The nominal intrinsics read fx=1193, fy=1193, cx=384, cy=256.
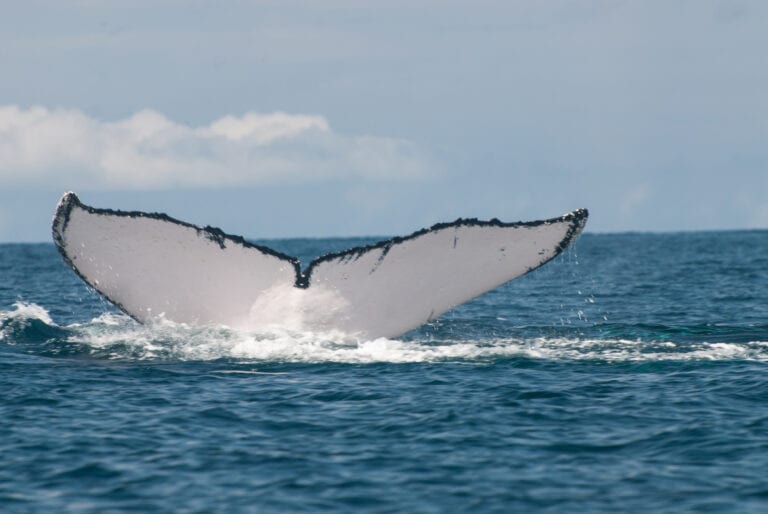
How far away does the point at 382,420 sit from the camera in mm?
11055

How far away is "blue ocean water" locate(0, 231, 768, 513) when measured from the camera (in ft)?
28.7

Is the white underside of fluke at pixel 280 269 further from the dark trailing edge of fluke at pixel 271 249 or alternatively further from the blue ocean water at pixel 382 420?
the blue ocean water at pixel 382 420

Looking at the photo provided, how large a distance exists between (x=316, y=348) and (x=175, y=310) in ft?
6.57

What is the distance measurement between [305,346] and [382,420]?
2.42 meters

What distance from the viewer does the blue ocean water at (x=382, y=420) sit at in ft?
28.7

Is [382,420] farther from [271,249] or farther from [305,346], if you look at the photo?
[305,346]

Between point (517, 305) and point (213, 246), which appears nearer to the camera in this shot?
point (213, 246)

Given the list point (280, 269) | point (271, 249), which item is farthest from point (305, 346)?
Answer: point (271, 249)

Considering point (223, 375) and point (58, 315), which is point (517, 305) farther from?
point (223, 375)

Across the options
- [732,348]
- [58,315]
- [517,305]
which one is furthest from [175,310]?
[517,305]

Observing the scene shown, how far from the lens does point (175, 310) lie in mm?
11930

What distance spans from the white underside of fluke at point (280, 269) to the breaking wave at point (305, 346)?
1.31 feet

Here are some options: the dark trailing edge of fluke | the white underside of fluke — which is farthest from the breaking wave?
the dark trailing edge of fluke

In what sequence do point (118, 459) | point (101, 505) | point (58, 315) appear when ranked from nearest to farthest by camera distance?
point (101, 505), point (118, 459), point (58, 315)
